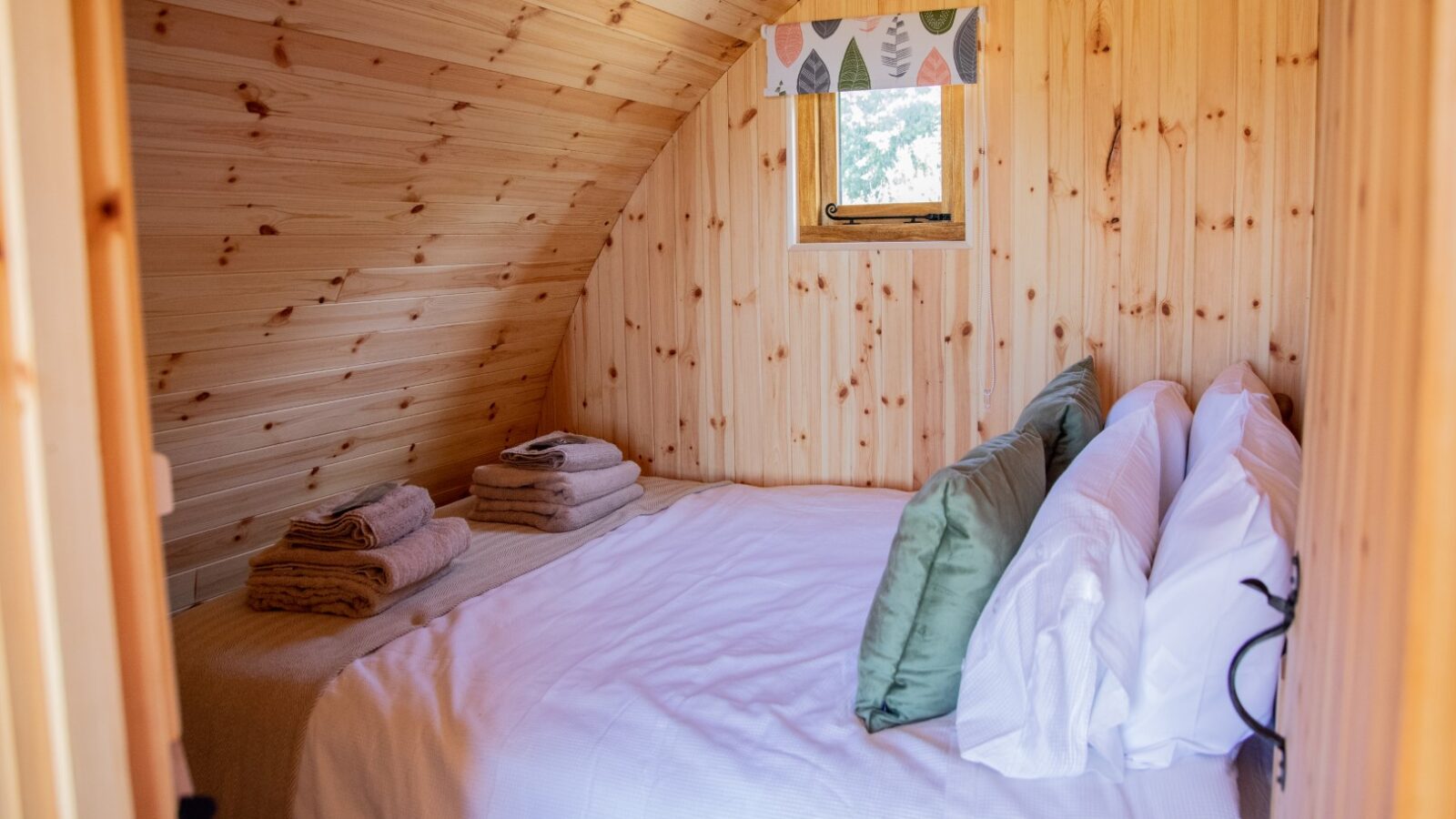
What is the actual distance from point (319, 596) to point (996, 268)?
1.97 m

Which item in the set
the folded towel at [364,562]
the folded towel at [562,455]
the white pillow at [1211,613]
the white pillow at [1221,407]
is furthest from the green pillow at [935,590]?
the folded towel at [562,455]

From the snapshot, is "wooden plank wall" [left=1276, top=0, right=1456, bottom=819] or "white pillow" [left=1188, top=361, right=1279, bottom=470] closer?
"wooden plank wall" [left=1276, top=0, right=1456, bottom=819]

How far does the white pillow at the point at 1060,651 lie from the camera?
5.02ft

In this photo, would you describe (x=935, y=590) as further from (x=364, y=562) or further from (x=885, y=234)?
(x=885, y=234)

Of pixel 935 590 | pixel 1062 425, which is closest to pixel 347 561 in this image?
pixel 935 590

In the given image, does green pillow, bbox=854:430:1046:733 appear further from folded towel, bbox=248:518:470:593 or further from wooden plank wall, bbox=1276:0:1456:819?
folded towel, bbox=248:518:470:593

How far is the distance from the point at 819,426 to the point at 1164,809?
2.14 m

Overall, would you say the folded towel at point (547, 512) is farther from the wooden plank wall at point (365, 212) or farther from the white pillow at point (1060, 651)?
the white pillow at point (1060, 651)

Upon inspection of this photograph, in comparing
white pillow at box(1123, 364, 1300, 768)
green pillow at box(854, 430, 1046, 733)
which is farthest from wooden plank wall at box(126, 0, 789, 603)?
white pillow at box(1123, 364, 1300, 768)

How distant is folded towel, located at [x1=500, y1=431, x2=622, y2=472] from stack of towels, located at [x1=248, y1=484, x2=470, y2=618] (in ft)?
1.99

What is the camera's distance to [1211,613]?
1.47 metres

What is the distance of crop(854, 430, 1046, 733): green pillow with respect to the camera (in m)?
1.70

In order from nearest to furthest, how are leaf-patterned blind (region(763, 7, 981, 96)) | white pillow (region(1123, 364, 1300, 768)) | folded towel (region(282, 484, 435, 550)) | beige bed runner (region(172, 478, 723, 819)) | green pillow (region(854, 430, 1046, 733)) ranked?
white pillow (region(1123, 364, 1300, 768))
green pillow (region(854, 430, 1046, 733))
beige bed runner (region(172, 478, 723, 819))
folded towel (region(282, 484, 435, 550))
leaf-patterned blind (region(763, 7, 981, 96))

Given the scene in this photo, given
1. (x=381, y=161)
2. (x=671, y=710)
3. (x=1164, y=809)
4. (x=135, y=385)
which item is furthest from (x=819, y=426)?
(x=135, y=385)
